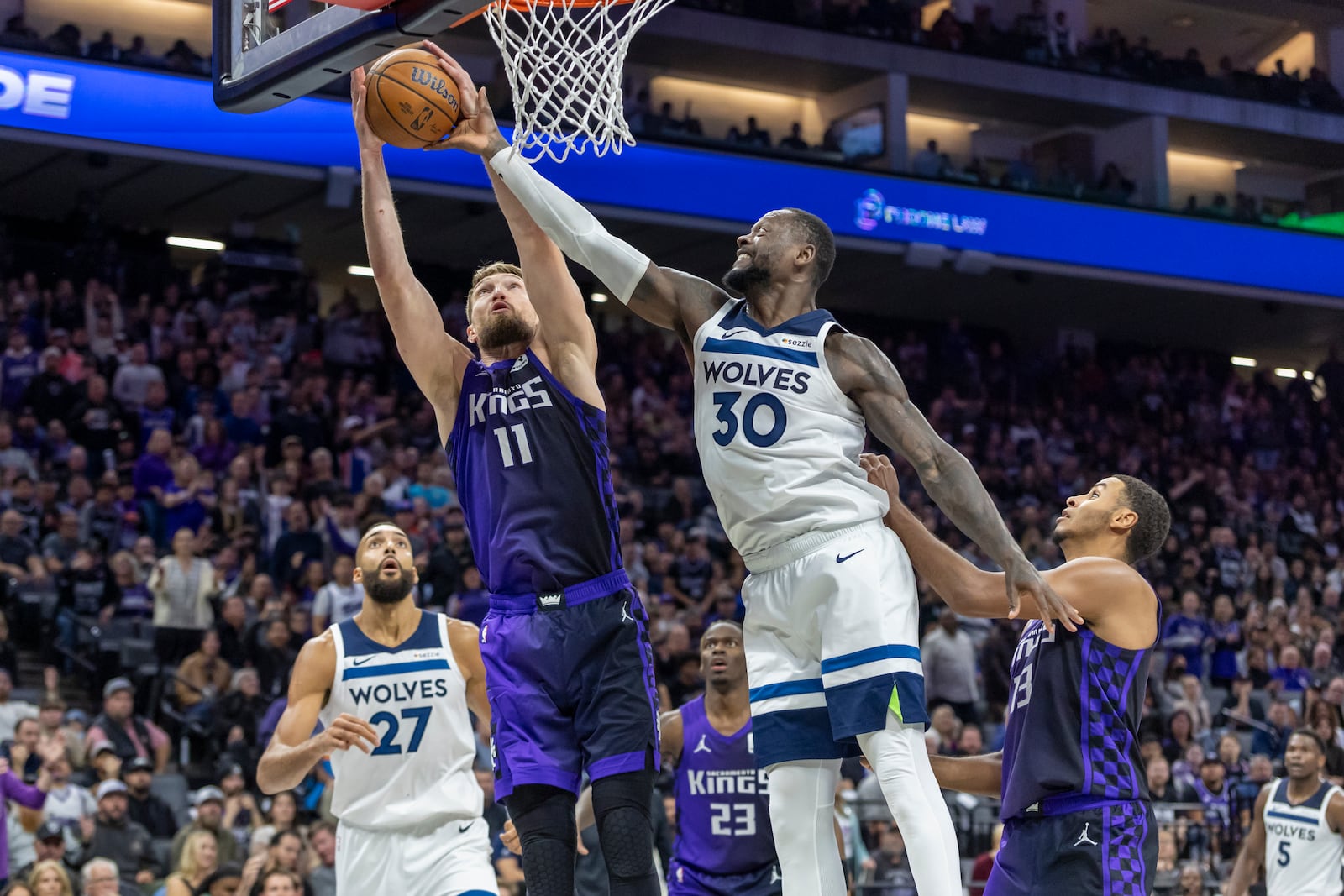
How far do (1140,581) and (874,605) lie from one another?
121 cm

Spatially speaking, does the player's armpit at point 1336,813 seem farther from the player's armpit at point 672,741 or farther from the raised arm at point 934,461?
the raised arm at point 934,461

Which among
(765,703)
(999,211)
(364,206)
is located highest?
(999,211)

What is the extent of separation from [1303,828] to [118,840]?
760 cm

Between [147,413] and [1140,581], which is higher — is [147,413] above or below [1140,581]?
above

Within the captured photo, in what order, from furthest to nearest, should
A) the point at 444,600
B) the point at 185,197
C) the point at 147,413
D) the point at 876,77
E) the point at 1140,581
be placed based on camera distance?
the point at 876,77 < the point at 185,197 < the point at 147,413 < the point at 444,600 < the point at 1140,581

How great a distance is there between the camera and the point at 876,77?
2312 centimetres

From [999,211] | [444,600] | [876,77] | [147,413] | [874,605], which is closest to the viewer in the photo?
[874,605]

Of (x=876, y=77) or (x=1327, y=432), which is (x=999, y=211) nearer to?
(x=876, y=77)

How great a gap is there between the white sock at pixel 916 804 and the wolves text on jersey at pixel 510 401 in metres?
1.45

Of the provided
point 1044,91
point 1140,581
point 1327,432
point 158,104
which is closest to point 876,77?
point 1044,91

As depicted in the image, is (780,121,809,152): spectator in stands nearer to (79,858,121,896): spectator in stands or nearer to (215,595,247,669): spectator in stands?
(215,595,247,669): spectator in stands

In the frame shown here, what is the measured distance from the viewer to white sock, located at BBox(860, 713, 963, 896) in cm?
429

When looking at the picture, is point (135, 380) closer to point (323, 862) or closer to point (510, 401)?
point (323, 862)

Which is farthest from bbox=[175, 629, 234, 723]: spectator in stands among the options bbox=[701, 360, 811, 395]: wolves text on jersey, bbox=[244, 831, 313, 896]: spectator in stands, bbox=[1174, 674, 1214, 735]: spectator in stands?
Result: bbox=[1174, 674, 1214, 735]: spectator in stands
